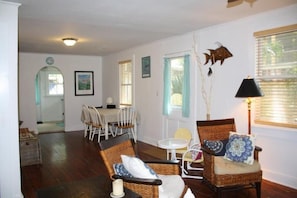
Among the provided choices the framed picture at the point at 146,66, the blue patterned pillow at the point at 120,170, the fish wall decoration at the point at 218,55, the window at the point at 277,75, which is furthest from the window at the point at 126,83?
the blue patterned pillow at the point at 120,170

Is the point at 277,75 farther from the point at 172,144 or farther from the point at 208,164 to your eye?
the point at 172,144

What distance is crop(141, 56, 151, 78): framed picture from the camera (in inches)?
243

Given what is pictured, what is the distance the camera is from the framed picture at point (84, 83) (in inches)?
325

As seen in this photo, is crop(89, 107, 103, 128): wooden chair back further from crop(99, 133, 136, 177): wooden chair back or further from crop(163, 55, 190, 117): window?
crop(99, 133, 136, 177): wooden chair back

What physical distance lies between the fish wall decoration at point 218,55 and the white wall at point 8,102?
2.98 metres

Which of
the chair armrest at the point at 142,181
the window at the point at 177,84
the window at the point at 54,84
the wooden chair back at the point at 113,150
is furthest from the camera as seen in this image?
the window at the point at 54,84

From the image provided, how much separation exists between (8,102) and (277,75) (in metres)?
3.39

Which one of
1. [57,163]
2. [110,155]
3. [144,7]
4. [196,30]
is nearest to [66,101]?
[57,163]

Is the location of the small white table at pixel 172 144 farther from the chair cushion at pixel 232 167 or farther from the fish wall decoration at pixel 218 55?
the fish wall decoration at pixel 218 55

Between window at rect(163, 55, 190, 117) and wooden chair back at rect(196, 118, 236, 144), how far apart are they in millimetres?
1351

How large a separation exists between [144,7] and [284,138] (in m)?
2.50

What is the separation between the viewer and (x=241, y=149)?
318cm

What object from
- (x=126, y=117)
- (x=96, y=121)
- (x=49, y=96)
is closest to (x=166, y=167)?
(x=126, y=117)

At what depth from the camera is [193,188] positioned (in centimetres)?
349
